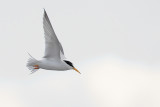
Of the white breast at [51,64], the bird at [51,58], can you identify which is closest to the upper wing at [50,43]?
the bird at [51,58]

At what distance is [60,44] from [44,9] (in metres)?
2.14

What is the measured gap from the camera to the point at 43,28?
44.7 ft

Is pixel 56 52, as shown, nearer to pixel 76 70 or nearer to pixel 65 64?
pixel 65 64

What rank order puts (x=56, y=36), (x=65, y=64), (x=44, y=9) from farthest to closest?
(x=65, y=64)
(x=56, y=36)
(x=44, y=9)

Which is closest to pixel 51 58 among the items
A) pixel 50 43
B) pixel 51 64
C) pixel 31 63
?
pixel 51 64

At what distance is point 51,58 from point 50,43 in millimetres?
655

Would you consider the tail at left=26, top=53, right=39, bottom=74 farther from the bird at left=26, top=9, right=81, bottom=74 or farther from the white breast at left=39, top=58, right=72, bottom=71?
the white breast at left=39, top=58, right=72, bottom=71

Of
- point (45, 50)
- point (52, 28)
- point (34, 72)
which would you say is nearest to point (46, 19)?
point (52, 28)

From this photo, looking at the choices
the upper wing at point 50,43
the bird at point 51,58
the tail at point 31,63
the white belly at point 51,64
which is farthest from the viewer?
the tail at point 31,63

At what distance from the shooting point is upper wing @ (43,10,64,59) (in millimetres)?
13461

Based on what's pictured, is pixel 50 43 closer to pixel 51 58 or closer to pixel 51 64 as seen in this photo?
pixel 51 58

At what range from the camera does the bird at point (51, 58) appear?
45.7 feet

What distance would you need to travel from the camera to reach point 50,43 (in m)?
14.1

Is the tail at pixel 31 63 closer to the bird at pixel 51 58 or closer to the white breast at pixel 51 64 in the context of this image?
the bird at pixel 51 58
